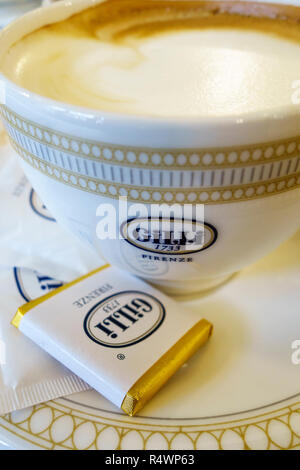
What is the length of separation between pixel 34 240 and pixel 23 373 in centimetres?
24

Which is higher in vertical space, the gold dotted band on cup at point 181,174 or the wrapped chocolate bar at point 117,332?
the gold dotted band on cup at point 181,174

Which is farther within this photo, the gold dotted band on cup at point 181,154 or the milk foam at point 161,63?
the milk foam at point 161,63

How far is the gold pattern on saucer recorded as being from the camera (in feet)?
1.23

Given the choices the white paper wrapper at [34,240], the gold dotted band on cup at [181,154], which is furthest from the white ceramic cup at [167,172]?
the white paper wrapper at [34,240]

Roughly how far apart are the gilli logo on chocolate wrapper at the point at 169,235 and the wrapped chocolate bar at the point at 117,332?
3.9 inches

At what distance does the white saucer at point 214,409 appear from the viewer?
14.9 inches

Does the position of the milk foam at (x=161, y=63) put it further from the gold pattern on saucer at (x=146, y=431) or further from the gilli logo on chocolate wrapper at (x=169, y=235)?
the gold pattern on saucer at (x=146, y=431)

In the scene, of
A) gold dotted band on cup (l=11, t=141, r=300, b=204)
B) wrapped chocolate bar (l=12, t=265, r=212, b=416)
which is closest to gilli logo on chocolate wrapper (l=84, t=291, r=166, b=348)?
wrapped chocolate bar (l=12, t=265, r=212, b=416)

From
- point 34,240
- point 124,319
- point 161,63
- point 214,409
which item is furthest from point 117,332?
point 161,63

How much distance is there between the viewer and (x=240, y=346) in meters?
0.48

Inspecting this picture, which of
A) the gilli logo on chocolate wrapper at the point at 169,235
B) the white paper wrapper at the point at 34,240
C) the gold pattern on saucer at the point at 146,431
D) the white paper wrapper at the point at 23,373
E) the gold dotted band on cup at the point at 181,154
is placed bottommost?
the white paper wrapper at the point at 34,240
